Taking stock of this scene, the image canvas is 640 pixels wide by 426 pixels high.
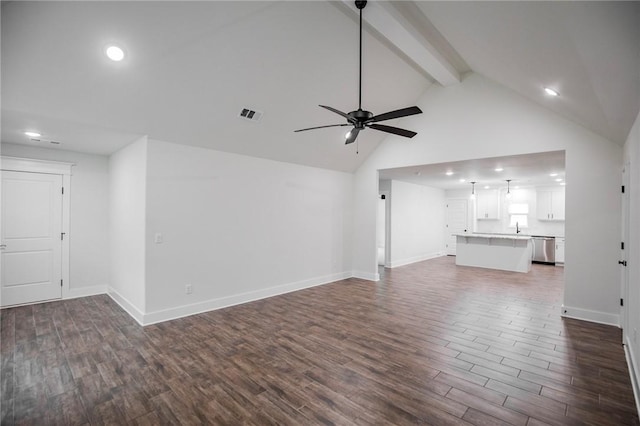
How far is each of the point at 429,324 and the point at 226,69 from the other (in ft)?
13.7

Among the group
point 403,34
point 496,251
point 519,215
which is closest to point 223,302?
point 403,34

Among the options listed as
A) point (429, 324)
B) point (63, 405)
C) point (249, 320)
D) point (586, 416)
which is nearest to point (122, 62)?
point (63, 405)

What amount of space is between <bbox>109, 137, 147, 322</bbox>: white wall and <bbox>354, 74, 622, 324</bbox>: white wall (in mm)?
4815

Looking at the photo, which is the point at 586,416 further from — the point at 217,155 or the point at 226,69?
the point at 217,155

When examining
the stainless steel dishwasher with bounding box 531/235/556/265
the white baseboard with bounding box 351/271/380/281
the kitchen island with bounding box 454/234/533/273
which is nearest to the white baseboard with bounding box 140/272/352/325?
the white baseboard with bounding box 351/271/380/281

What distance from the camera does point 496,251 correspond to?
321 inches

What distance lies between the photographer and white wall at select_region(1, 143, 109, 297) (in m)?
5.27

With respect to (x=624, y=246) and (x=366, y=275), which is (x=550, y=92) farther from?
(x=366, y=275)

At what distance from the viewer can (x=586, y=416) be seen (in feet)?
7.17

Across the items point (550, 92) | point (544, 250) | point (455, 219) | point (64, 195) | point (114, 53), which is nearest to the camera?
point (114, 53)

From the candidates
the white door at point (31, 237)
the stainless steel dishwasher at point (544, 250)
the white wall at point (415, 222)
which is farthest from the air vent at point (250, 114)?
the stainless steel dishwasher at point (544, 250)

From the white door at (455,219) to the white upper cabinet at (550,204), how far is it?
2183 mm

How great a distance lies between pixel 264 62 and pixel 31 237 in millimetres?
4817

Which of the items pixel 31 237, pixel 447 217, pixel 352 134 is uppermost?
pixel 352 134
